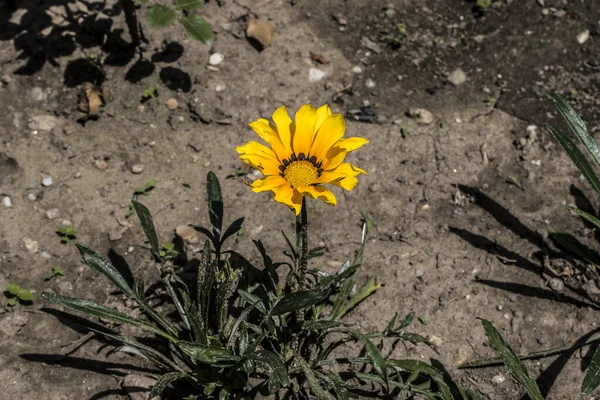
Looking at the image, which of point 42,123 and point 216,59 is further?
point 216,59

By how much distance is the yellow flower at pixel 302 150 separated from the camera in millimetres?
2057

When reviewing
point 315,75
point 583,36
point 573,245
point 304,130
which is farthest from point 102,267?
point 583,36

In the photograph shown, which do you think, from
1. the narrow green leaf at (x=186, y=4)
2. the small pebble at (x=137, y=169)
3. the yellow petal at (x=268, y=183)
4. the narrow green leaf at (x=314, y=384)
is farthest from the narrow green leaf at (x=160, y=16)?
the narrow green leaf at (x=314, y=384)

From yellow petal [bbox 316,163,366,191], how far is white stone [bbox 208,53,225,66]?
70.3 inches

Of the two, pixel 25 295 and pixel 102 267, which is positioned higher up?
pixel 102 267

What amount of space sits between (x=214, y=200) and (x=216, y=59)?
1312 mm

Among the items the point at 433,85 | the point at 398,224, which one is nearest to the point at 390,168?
the point at 398,224

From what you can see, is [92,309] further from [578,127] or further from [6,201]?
[578,127]

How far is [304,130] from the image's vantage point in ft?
7.21

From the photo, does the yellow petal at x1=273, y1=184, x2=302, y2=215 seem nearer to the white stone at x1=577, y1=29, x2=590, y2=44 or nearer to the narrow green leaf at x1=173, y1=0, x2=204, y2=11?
the narrow green leaf at x1=173, y1=0, x2=204, y2=11

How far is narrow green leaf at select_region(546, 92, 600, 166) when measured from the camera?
2.92 meters

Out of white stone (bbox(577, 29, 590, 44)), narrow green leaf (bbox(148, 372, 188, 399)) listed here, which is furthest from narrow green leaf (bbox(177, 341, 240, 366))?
white stone (bbox(577, 29, 590, 44))

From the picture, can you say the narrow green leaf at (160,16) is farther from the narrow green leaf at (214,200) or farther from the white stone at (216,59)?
the narrow green leaf at (214,200)

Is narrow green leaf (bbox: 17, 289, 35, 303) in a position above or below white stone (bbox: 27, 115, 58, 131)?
below
